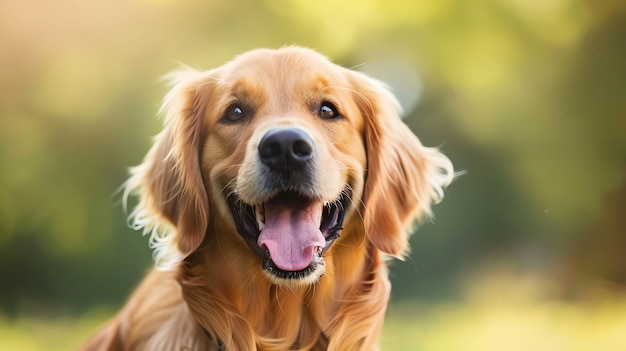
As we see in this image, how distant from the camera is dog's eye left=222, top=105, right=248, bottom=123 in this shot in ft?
6.53

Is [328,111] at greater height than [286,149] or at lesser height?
greater

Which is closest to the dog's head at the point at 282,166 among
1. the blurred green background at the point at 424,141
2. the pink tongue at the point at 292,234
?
the pink tongue at the point at 292,234

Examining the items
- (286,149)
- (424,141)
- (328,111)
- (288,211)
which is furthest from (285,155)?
(424,141)

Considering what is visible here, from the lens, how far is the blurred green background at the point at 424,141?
276cm

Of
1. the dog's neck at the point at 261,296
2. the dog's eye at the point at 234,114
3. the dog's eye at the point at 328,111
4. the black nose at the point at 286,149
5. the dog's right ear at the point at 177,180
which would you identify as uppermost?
the dog's eye at the point at 328,111

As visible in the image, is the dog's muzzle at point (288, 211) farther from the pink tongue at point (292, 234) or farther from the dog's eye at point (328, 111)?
the dog's eye at point (328, 111)

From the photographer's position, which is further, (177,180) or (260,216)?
(177,180)

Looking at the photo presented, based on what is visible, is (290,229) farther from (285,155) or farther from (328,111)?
(328,111)

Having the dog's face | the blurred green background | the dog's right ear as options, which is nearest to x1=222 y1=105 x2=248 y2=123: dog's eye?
the dog's face

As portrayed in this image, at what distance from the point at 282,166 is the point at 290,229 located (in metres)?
0.19

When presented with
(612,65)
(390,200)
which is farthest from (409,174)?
(612,65)

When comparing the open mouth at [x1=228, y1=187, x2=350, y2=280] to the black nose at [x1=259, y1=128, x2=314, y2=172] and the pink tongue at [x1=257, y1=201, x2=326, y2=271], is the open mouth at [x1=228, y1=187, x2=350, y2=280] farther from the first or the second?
the black nose at [x1=259, y1=128, x2=314, y2=172]

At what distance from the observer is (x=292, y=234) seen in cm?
185

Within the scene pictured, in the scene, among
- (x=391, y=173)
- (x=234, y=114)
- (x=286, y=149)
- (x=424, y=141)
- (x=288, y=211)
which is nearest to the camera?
(x=286, y=149)
